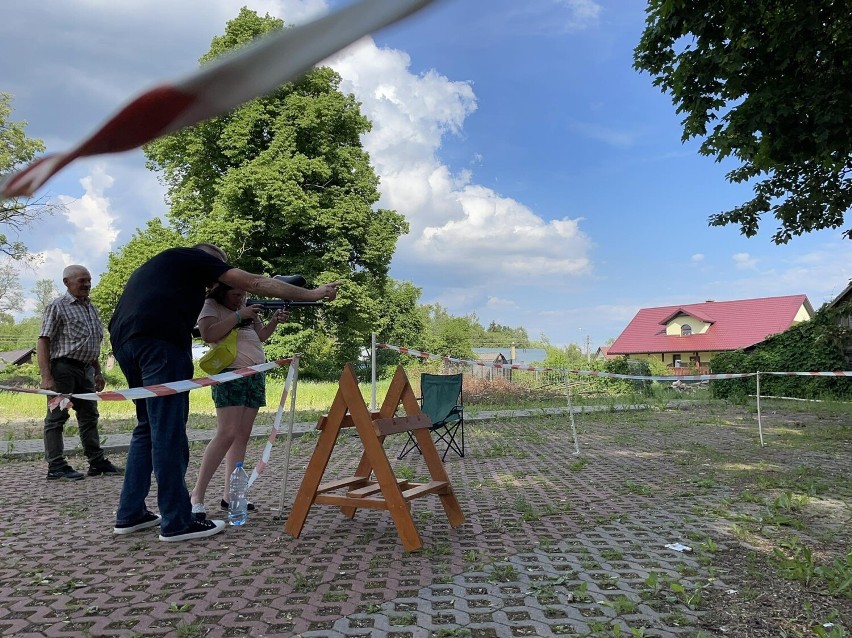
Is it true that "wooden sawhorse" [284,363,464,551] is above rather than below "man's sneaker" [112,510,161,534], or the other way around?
above

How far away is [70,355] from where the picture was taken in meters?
5.84

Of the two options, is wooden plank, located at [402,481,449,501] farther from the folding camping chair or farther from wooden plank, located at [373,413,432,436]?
the folding camping chair

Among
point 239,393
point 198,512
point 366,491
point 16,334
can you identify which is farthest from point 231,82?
point 16,334

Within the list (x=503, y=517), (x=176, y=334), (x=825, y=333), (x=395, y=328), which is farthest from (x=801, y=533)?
(x=395, y=328)

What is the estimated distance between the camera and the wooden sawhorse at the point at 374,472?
12.6ft

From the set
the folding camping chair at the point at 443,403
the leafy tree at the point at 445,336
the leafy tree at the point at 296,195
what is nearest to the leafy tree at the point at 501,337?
the leafy tree at the point at 445,336

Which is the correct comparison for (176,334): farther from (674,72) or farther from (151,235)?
(151,235)

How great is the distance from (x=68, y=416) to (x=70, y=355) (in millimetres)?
774

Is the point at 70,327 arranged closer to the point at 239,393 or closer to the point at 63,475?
the point at 63,475

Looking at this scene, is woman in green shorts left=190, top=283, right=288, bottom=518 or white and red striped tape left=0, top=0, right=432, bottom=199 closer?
white and red striped tape left=0, top=0, right=432, bottom=199

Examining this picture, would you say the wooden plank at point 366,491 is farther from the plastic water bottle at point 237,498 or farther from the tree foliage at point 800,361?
the tree foliage at point 800,361

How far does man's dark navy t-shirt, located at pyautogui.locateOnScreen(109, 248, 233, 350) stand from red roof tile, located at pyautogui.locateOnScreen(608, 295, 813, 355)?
43.5 meters

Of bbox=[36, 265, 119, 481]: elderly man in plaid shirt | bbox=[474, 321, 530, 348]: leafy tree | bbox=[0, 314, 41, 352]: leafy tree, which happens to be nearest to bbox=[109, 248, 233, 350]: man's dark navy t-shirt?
bbox=[36, 265, 119, 481]: elderly man in plaid shirt

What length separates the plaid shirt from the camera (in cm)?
570
